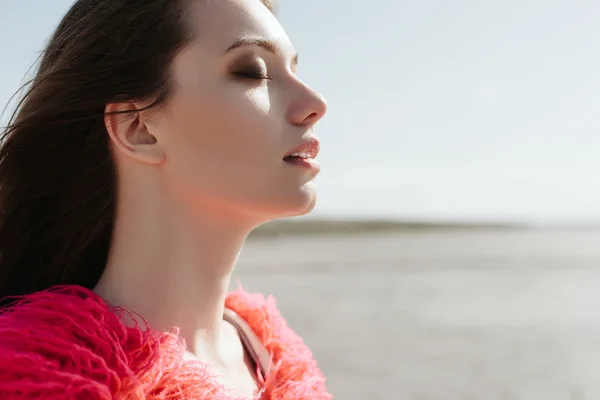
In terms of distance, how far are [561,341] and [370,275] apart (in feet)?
16.6

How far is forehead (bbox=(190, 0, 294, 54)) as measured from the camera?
4.76ft

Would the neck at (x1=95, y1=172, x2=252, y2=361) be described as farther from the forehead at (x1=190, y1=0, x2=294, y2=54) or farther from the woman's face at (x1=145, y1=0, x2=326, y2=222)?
the forehead at (x1=190, y1=0, x2=294, y2=54)

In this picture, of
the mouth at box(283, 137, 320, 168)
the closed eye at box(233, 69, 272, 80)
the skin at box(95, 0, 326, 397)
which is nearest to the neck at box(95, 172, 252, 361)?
the skin at box(95, 0, 326, 397)

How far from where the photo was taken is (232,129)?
4.62ft

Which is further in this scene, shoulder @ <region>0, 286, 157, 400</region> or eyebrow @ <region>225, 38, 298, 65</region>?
eyebrow @ <region>225, 38, 298, 65</region>

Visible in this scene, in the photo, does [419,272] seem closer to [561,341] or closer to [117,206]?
[561,341]

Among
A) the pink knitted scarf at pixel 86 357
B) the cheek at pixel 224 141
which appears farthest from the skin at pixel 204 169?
the pink knitted scarf at pixel 86 357

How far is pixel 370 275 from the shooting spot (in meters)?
10.7

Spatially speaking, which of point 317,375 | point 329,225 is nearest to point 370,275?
point 317,375

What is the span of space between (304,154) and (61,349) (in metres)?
0.66

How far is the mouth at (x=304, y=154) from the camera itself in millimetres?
1454

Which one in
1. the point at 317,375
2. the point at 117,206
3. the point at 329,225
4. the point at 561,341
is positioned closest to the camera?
the point at 117,206

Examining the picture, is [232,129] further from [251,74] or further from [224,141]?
[251,74]

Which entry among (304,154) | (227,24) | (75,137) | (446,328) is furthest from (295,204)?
(446,328)
